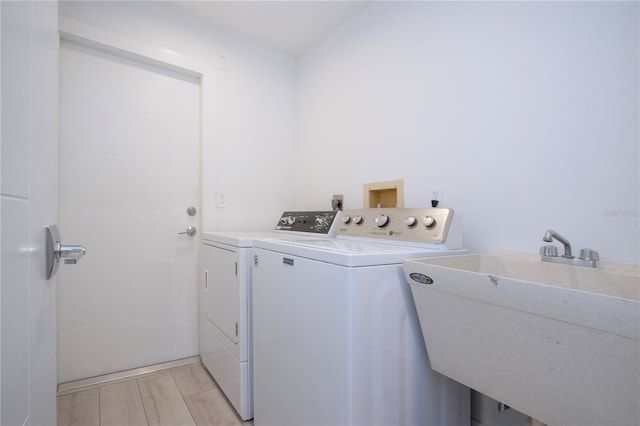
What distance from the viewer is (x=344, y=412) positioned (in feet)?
2.93

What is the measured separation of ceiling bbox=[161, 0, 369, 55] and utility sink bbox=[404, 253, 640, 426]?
1842 mm

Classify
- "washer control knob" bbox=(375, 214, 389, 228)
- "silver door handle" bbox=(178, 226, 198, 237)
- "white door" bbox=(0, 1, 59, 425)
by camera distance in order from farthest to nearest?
"silver door handle" bbox=(178, 226, 198, 237) < "washer control knob" bbox=(375, 214, 389, 228) < "white door" bbox=(0, 1, 59, 425)

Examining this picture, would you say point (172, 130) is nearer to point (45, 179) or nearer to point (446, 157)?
point (45, 179)

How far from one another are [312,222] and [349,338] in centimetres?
102

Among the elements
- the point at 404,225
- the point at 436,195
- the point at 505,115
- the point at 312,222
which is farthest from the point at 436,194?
the point at 312,222

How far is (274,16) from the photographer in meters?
2.09

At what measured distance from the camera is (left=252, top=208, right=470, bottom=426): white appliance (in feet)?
2.98

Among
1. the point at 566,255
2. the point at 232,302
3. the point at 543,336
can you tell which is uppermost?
the point at 566,255

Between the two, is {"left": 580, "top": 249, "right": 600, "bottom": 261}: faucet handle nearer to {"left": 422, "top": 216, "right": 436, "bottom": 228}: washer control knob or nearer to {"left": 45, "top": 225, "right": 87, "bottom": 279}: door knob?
{"left": 422, "top": 216, "right": 436, "bottom": 228}: washer control knob

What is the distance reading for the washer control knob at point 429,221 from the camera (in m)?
1.26

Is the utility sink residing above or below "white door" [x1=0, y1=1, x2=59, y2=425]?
below

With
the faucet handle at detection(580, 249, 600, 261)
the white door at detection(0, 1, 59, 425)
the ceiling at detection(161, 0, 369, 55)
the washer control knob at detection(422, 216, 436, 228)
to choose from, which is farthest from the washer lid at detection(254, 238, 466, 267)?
the ceiling at detection(161, 0, 369, 55)

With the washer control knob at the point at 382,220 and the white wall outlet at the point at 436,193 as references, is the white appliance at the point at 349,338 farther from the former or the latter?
the white wall outlet at the point at 436,193

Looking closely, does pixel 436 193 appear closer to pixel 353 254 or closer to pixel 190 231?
pixel 353 254
